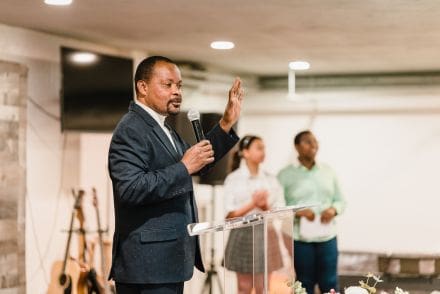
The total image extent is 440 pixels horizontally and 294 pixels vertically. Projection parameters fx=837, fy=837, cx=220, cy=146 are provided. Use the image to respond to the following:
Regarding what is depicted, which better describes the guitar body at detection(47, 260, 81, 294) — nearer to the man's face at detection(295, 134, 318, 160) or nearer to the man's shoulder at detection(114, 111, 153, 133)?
the man's face at detection(295, 134, 318, 160)

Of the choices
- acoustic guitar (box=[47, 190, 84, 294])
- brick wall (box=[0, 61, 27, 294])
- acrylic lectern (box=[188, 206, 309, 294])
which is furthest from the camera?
acoustic guitar (box=[47, 190, 84, 294])

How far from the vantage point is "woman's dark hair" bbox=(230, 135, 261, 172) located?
6.02 metres

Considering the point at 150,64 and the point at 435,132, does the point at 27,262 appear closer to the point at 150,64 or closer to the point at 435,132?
the point at 150,64

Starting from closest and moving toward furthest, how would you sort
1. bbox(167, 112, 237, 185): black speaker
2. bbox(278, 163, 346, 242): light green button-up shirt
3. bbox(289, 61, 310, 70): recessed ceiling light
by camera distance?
bbox(278, 163, 346, 242): light green button-up shirt
bbox(167, 112, 237, 185): black speaker
bbox(289, 61, 310, 70): recessed ceiling light

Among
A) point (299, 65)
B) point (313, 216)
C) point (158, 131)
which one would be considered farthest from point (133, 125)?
point (299, 65)

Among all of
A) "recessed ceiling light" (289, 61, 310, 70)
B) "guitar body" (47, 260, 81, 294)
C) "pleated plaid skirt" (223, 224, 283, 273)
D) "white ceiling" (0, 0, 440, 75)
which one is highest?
"recessed ceiling light" (289, 61, 310, 70)

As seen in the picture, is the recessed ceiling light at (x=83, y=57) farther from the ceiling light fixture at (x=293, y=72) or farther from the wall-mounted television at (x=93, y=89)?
the ceiling light fixture at (x=293, y=72)

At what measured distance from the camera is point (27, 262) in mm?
5551

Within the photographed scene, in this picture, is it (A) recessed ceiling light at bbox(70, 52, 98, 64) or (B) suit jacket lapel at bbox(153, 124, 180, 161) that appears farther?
(A) recessed ceiling light at bbox(70, 52, 98, 64)

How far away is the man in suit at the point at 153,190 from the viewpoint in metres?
2.65

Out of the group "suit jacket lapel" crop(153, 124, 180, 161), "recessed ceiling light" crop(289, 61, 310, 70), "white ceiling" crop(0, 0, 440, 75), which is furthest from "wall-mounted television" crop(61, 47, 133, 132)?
"suit jacket lapel" crop(153, 124, 180, 161)

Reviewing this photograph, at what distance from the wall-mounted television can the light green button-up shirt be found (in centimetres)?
137

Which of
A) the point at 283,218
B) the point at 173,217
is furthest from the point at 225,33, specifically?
the point at 173,217

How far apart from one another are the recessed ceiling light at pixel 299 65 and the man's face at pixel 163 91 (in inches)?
188
